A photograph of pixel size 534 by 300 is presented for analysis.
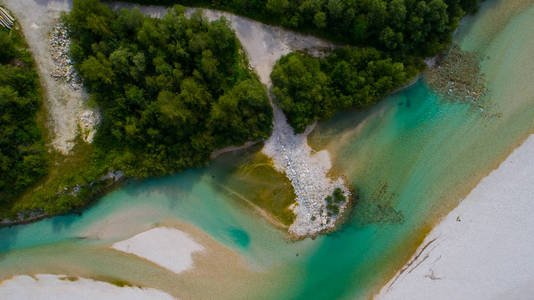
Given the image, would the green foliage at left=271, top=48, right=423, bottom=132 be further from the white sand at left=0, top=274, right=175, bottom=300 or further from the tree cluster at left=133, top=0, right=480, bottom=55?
the white sand at left=0, top=274, right=175, bottom=300

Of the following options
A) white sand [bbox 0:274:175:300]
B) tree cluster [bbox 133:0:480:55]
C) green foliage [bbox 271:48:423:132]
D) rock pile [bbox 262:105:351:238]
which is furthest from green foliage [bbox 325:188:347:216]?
white sand [bbox 0:274:175:300]

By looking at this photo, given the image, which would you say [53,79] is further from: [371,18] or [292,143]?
[371,18]

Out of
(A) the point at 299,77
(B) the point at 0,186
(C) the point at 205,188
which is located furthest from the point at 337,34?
(B) the point at 0,186

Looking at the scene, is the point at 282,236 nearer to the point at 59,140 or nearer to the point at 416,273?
the point at 416,273

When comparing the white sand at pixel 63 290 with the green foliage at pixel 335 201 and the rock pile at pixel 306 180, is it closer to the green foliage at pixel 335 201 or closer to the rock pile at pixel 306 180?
the rock pile at pixel 306 180

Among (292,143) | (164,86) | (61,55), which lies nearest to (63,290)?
(164,86)

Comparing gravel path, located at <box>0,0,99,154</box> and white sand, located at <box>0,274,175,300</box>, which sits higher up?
gravel path, located at <box>0,0,99,154</box>

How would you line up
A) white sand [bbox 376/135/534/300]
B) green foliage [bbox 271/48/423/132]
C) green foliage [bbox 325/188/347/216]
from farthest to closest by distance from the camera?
green foliage [bbox 325/188/347/216] → white sand [bbox 376/135/534/300] → green foliage [bbox 271/48/423/132]

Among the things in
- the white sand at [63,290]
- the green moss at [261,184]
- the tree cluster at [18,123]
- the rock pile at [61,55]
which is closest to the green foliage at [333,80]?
the green moss at [261,184]
